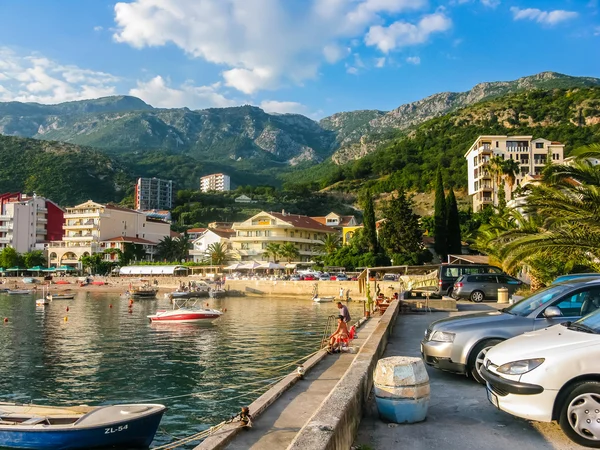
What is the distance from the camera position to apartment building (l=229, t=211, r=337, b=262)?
303 ft

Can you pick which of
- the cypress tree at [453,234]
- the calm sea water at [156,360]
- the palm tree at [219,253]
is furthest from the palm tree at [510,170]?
the calm sea water at [156,360]

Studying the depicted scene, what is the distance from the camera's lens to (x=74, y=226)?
342 feet

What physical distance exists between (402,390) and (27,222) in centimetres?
11898

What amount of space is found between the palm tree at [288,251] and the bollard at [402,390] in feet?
270

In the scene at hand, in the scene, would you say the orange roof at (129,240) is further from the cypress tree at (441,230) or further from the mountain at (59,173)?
the cypress tree at (441,230)

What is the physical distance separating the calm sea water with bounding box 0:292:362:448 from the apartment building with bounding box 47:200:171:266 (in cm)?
6420

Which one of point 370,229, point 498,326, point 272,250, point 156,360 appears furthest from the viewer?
point 272,250

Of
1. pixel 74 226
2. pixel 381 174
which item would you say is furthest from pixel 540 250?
pixel 381 174

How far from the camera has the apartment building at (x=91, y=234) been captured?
101938 mm

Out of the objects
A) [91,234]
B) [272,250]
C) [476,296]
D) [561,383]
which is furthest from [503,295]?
[91,234]

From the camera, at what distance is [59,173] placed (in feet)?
526

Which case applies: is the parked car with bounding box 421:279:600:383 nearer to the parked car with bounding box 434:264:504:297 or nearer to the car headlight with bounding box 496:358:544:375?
the car headlight with bounding box 496:358:544:375

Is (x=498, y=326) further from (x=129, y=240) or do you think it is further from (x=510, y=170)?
(x=129, y=240)

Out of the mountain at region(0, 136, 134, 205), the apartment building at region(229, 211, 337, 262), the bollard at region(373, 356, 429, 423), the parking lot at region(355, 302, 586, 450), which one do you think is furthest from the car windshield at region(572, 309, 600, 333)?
the mountain at region(0, 136, 134, 205)
